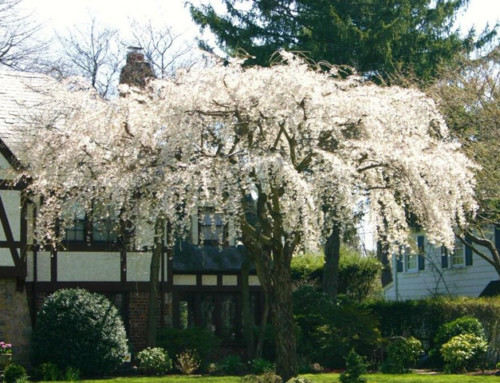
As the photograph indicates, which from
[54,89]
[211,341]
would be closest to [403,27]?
[211,341]

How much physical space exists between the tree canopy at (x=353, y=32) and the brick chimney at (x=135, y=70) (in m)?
2.55

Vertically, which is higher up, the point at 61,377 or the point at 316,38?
the point at 316,38

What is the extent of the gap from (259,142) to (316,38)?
1182 centimetres

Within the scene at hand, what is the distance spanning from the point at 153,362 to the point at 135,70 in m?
8.61

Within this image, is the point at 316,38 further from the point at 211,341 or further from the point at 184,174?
the point at 184,174

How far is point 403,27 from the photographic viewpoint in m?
25.6

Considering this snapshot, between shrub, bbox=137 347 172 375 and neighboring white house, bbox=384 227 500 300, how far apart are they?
390 inches

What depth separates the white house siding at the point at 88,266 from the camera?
2197 cm

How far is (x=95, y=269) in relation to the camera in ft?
73.7

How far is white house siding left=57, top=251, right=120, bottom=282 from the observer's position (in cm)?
2197

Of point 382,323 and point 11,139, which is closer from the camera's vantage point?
point 11,139

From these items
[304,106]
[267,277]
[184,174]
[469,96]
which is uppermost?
[469,96]

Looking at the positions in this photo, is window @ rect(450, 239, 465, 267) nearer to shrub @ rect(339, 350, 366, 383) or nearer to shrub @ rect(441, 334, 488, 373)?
shrub @ rect(441, 334, 488, 373)

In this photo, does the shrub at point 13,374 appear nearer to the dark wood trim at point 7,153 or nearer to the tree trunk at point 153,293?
the tree trunk at point 153,293
